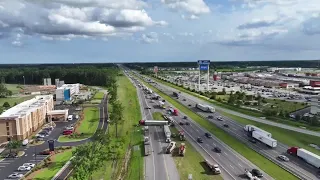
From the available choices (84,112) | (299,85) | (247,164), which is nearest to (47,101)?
(84,112)

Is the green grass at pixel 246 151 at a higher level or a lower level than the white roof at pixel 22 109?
lower

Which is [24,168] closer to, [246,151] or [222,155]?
[222,155]

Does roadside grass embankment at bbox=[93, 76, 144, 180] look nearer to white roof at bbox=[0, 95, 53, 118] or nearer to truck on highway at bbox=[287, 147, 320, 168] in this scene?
white roof at bbox=[0, 95, 53, 118]

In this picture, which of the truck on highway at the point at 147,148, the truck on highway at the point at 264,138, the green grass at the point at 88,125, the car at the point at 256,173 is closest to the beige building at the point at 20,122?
the green grass at the point at 88,125

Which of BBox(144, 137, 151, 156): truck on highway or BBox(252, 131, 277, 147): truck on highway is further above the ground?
BBox(252, 131, 277, 147): truck on highway

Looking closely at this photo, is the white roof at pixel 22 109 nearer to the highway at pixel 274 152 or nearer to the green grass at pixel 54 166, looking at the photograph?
the green grass at pixel 54 166

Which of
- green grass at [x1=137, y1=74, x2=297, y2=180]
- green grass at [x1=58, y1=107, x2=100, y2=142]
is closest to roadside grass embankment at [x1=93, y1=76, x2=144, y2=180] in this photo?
green grass at [x1=58, y1=107, x2=100, y2=142]

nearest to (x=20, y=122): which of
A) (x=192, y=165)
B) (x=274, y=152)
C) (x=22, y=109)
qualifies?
(x=22, y=109)
